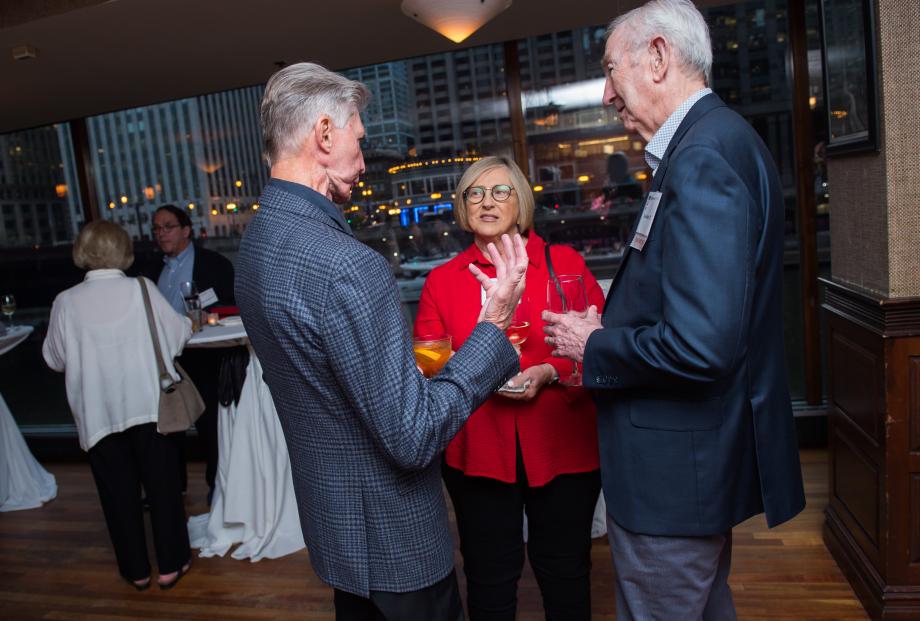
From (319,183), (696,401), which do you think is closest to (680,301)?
(696,401)

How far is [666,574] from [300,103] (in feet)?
3.75

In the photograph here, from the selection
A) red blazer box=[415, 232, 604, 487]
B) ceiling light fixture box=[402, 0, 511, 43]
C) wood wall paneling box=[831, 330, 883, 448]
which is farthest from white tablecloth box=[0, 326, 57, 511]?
wood wall paneling box=[831, 330, 883, 448]

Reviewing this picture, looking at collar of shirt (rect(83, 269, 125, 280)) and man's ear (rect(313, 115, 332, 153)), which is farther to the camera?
collar of shirt (rect(83, 269, 125, 280))

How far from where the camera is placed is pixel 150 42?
131 inches

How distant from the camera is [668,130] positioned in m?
1.34

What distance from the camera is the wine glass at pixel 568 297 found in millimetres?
1539

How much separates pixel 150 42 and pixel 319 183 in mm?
2632

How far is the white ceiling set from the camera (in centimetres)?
300

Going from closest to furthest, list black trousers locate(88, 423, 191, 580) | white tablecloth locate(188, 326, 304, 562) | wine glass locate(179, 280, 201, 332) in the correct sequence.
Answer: black trousers locate(88, 423, 191, 580), white tablecloth locate(188, 326, 304, 562), wine glass locate(179, 280, 201, 332)

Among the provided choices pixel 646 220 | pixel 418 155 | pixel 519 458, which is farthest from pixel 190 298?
pixel 646 220

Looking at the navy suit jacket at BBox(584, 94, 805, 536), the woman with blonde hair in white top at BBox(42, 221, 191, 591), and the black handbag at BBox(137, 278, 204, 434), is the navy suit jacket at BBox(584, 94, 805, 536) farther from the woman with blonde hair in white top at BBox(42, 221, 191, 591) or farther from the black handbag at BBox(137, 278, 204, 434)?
the woman with blonde hair in white top at BBox(42, 221, 191, 591)

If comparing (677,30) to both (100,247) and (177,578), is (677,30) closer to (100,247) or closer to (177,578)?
(100,247)

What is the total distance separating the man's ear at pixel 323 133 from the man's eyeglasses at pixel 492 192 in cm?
85

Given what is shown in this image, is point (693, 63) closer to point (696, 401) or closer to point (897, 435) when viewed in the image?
point (696, 401)
